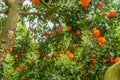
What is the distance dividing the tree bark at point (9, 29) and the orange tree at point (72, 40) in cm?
20

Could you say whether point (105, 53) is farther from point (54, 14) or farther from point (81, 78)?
point (54, 14)

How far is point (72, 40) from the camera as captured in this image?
699 centimetres

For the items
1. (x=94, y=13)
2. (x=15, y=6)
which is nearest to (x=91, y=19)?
(x=94, y=13)

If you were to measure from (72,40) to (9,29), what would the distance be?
7.11 ft

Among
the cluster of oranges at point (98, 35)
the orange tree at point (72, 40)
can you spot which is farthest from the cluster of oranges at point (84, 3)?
the cluster of oranges at point (98, 35)

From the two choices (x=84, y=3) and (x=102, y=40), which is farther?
(x=84, y=3)

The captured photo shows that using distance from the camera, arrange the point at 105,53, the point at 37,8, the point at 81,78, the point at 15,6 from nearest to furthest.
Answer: the point at 15,6, the point at 105,53, the point at 81,78, the point at 37,8

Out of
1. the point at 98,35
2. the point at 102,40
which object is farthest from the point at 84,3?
the point at 102,40

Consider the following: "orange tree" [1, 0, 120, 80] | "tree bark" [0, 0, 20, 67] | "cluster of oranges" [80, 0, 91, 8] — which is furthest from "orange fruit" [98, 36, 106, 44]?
"tree bark" [0, 0, 20, 67]

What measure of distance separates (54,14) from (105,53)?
1615 millimetres

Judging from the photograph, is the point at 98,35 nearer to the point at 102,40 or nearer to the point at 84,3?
the point at 102,40

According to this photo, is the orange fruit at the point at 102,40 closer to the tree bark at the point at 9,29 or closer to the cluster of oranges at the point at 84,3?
the cluster of oranges at the point at 84,3

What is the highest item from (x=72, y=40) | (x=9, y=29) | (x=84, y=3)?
(x=84, y=3)

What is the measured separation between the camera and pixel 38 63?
7.42m
